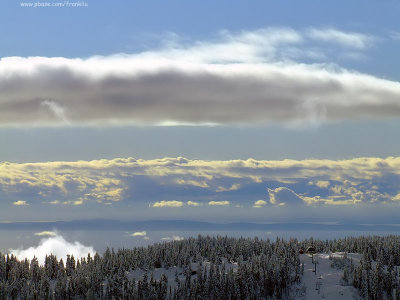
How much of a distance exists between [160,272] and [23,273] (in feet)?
58.8

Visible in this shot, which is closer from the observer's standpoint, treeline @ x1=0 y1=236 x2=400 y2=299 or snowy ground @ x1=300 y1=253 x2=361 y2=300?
snowy ground @ x1=300 y1=253 x2=361 y2=300

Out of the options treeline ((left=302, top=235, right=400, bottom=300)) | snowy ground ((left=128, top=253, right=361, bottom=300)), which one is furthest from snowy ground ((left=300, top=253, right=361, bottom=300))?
treeline ((left=302, top=235, right=400, bottom=300))

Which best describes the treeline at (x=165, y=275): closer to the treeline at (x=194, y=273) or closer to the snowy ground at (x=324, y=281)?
the treeline at (x=194, y=273)

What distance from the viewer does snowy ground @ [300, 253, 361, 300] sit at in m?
55.7

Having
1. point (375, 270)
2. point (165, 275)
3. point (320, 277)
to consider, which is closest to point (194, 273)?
point (165, 275)

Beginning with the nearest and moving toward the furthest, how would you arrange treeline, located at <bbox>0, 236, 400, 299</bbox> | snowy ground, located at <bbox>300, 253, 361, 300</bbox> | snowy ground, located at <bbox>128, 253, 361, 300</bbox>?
snowy ground, located at <bbox>300, 253, 361, 300</bbox> < snowy ground, located at <bbox>128, 253, 361, 300</bbox> < treeline, located at <bbox>0, 236, 400, 299</bbox>

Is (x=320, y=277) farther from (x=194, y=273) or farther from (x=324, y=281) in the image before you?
(x=194, y=273)

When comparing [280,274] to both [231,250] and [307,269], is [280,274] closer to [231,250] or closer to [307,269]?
[307,269]

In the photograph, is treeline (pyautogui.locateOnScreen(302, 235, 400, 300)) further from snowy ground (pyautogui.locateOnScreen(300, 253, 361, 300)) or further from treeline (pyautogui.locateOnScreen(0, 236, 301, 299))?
treeline (pyautogui.locateOnScreen(0, 236, 301, 299))

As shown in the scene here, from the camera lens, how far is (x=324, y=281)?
191 feet

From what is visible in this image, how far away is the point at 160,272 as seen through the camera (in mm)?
64500

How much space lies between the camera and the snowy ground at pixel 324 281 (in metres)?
55.7

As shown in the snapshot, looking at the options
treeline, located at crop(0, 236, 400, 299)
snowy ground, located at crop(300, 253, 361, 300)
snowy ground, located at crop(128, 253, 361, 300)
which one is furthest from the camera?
treeline, located at crop(0, 236, 400, 299)

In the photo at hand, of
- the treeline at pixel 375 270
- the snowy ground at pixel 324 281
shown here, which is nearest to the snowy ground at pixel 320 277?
the snowy ground at pixel 324 281
